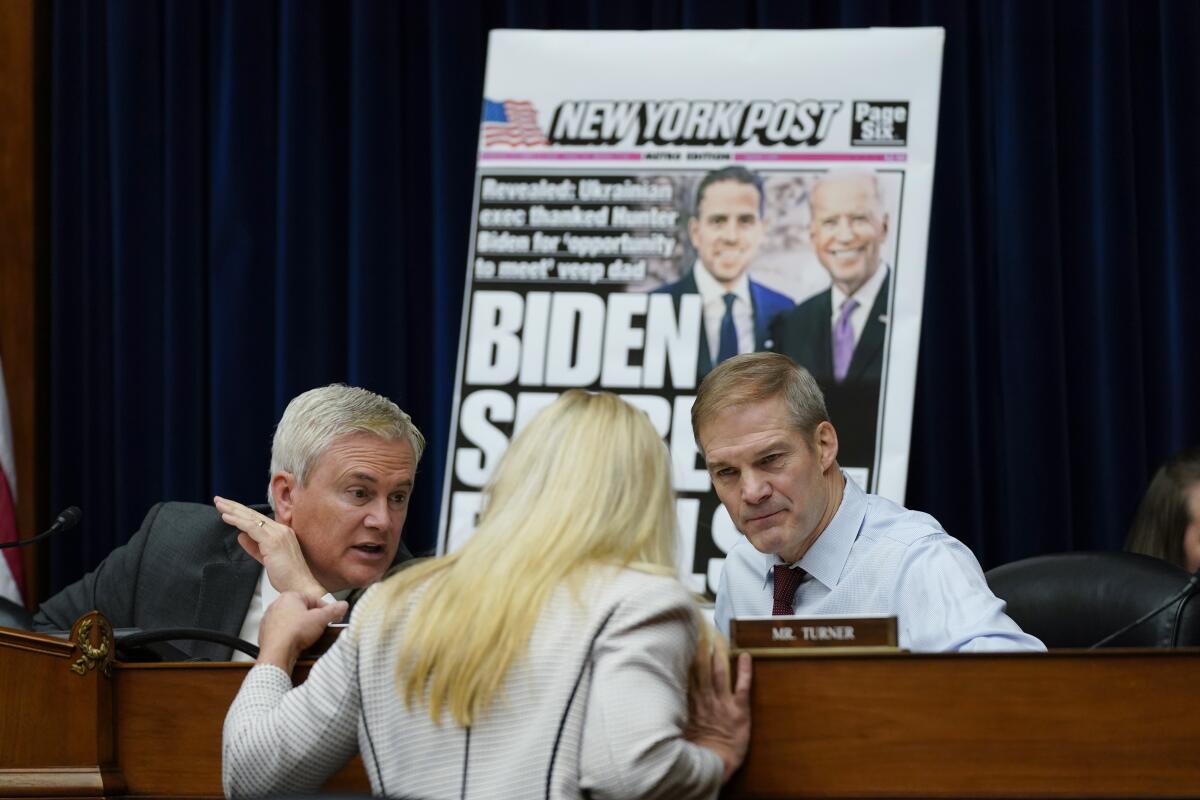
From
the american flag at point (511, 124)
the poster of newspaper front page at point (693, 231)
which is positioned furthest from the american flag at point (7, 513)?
the american flag at point (511, 124)

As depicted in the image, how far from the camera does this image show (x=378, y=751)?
199 centimetres

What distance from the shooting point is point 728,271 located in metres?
4.63

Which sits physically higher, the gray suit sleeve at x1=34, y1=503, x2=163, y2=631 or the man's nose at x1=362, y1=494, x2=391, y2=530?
the man's nose at x1=362, y1=494, x2=391, y2=530

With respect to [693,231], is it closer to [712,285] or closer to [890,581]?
[712,285]

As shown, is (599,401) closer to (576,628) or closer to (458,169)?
(576,628)

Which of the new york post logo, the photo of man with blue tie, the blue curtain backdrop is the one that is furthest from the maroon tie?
the blue curtain backdrop

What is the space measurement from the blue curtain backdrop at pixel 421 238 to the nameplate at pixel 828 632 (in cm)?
316

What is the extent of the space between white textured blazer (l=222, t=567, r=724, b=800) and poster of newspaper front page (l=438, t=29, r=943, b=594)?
253 cm

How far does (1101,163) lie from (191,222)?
3185mm

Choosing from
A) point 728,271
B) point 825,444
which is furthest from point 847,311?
point 825,444

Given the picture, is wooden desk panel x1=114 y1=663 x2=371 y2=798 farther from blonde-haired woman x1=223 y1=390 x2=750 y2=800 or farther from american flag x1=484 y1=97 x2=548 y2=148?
american flag x1=484 y1=97 x2=548 y2=148

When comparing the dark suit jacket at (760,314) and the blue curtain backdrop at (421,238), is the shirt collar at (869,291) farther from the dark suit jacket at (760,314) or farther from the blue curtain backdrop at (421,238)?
the blue curtain backdrop at (421,238)

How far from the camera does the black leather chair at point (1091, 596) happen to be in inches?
128

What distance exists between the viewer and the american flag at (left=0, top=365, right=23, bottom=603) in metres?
4.98
